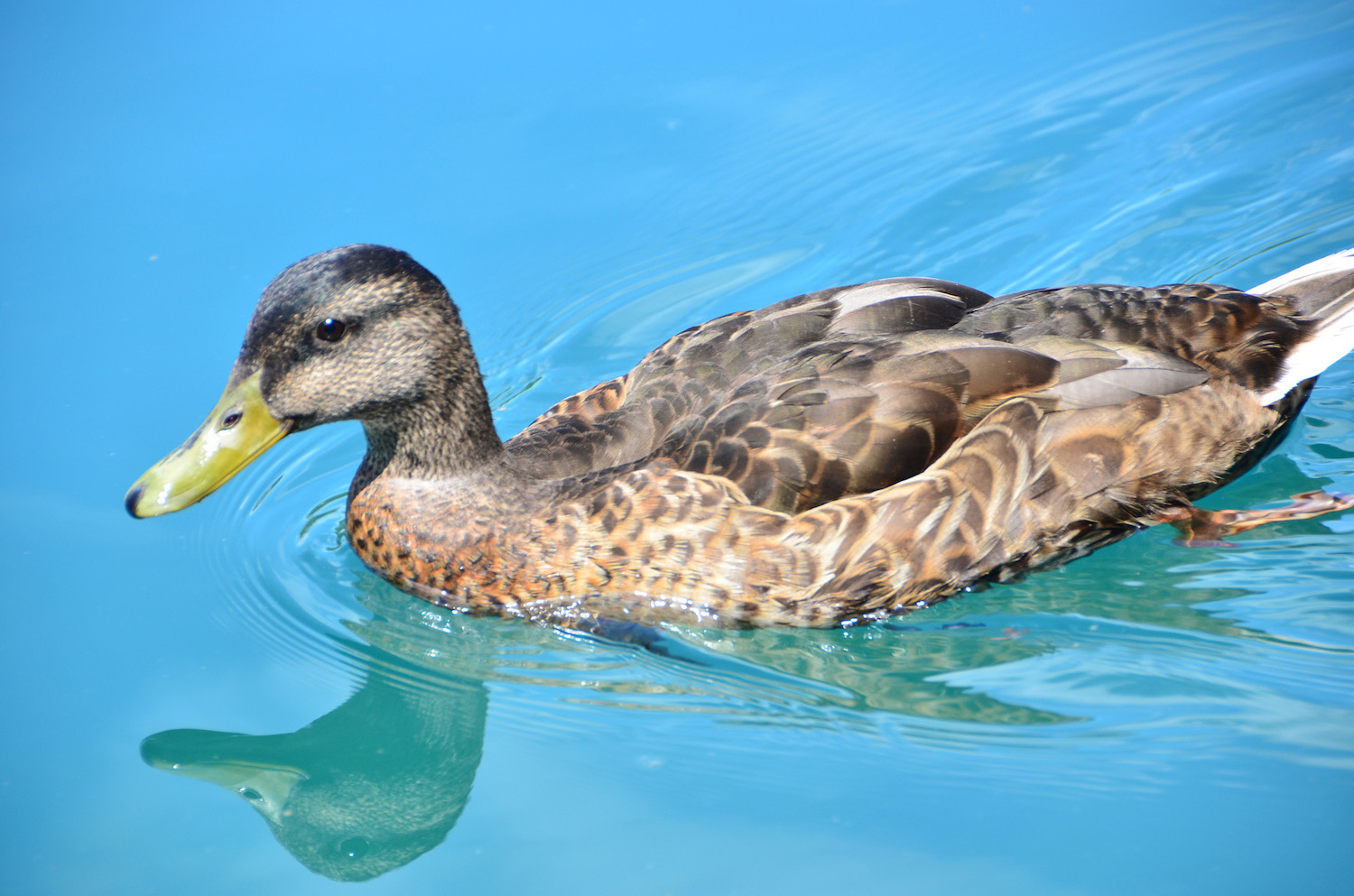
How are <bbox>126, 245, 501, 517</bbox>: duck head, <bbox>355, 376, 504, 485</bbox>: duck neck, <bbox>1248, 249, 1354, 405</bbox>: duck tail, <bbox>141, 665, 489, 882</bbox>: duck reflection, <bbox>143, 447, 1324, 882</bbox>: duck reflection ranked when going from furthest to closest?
<bbox>1248, 249, 1354, 405</bbox>: duck tail < <bbox>355, 376, 504, 485</bbox>: duck neck < <bbox>126, 245, 501, 517</bbox>: duck head < <bbox>143, 447, 1324, 882</bbox>: duck reflection < <bbox>141, 665, 489, 882</bbox>: duck reflection

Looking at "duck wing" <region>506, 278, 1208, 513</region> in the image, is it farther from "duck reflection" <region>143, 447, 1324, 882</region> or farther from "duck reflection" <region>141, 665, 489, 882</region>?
"duck reflection" <region>141, 665, 489, 882</region>

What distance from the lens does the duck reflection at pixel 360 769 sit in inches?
158

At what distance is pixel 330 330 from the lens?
4438 mm

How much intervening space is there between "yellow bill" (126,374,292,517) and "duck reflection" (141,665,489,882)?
2.83 feet

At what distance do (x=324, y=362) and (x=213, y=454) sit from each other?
53cm

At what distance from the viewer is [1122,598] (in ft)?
15.6

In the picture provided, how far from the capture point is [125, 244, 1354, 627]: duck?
448 centimetres

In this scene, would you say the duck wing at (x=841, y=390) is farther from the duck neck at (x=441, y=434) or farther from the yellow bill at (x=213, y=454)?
the yellow bill at (x=213, y=454)

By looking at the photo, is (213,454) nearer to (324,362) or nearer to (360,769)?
(324,362)

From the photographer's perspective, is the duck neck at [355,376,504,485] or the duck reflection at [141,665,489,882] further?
the duck neck at [355,376,504,485]

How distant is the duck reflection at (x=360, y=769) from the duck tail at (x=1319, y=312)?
11.4ft

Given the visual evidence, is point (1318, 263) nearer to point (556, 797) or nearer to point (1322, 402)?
point (1322, 402)

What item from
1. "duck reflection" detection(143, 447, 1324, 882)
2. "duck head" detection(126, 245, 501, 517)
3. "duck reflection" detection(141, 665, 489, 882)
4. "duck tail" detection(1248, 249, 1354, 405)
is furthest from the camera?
"duck tail" detection(1248, 249, 1354, 405)

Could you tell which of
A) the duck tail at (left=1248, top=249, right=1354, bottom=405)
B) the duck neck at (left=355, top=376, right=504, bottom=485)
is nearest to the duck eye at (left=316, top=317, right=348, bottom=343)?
the duck neck at (left=355, top=376, right=504, bottom=485)
